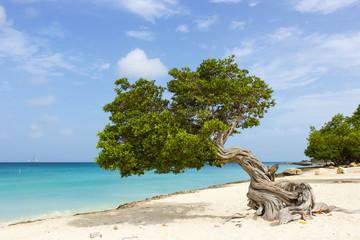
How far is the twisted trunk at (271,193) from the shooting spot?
1090cm

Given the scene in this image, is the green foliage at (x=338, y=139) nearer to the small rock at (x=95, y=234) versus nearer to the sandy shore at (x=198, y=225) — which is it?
the sandy shore at (x=198, y=225)

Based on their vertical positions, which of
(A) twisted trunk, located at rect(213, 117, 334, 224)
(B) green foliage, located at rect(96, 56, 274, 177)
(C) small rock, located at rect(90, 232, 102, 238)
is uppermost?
(B) green foliage, located at rect(96, 56, 274, 177)

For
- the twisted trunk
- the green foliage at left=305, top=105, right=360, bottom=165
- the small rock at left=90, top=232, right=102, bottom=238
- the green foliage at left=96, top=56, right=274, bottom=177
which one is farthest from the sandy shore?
the green foliage at left=305, top=105, right=360, bottom=165

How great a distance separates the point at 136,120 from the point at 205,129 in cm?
289

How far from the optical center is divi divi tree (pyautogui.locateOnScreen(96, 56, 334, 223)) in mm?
11195

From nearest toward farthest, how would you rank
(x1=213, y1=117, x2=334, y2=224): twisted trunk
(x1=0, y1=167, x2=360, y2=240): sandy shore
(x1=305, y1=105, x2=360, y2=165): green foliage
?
(x1=0, y1=167, x2=360, y2=240): sandy shore
(x1=213, y1=117, x2=334, y2=224): twisted trunk
(x1=305, y1=105, x2=360, y2=165): green foliage

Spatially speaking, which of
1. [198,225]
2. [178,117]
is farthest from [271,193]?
[178,117]

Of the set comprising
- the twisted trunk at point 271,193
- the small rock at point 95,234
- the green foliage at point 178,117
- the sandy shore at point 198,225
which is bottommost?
the sandy shore at point 198,225

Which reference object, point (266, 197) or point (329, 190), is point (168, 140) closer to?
point (266, 197)

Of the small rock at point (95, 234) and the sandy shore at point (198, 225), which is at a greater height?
the small rock at point (95, 234)

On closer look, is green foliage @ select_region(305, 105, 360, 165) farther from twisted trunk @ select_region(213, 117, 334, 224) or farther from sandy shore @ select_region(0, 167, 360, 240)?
twisted trunk @ select_region(213, 117, 334, 224)

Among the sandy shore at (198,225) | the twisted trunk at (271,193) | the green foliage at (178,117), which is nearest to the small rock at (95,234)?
the sandy shore at (198,225)

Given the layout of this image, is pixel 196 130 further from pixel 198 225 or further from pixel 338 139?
pixel 338 139

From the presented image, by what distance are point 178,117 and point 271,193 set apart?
5097mm
